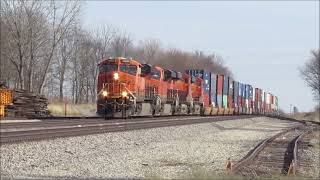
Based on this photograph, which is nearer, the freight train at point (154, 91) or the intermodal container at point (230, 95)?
the freight train at point (154, 91)

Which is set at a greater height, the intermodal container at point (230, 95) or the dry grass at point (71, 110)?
the intermodal container at point (230, 95)

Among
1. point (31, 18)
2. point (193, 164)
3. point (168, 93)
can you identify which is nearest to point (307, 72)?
point (31, 18)

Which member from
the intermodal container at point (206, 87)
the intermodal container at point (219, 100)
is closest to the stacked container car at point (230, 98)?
the intermodal container at point (219, 100)

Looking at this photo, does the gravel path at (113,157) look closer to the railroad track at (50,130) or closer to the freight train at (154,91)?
the railroad track at (50,130)

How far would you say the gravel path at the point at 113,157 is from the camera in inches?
433

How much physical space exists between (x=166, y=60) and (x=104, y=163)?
3421 inches

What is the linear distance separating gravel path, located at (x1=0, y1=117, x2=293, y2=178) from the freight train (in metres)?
8.31

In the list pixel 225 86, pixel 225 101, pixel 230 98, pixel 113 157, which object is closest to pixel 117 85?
pixel 113 157

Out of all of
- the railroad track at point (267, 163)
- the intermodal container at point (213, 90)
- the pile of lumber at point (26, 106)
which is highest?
the intermodal container at point (213, 90)

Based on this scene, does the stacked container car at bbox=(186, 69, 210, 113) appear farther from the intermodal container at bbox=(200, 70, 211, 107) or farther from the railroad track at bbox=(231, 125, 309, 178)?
the railroad track at bbox=(231, 125, 309, 178)

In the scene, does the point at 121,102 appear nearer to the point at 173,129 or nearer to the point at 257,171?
the point at 173,129

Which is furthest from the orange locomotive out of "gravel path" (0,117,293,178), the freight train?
"gravel path" (0,117,293,178)

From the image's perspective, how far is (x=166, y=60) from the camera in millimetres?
99000

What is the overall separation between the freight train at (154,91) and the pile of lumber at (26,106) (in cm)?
492
